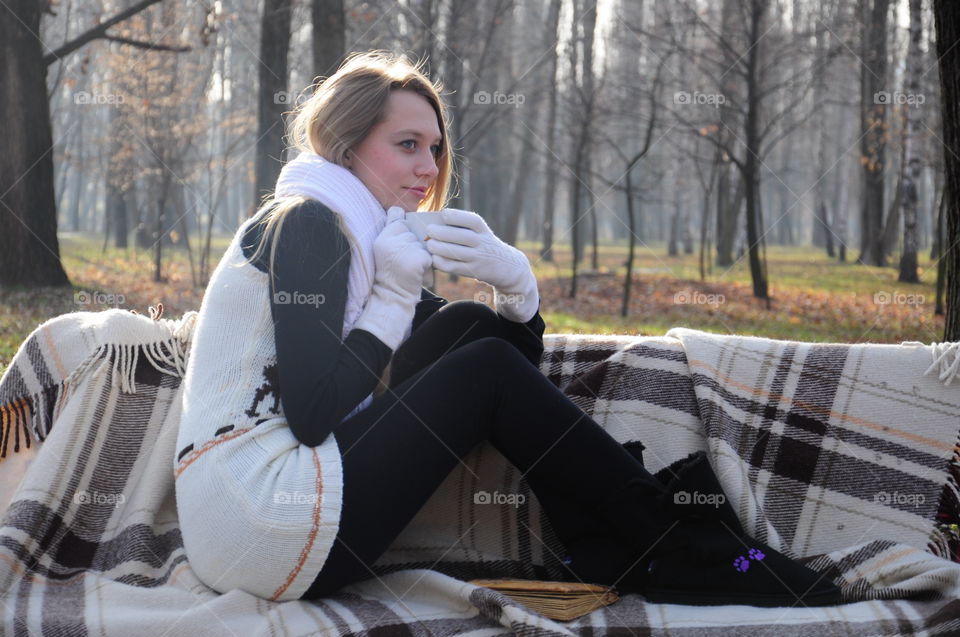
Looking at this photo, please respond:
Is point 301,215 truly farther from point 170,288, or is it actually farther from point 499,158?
point 499,158

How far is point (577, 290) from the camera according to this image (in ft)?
42.8

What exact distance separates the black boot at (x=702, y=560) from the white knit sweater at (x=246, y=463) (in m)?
0.72

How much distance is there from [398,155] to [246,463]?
37.0 inches

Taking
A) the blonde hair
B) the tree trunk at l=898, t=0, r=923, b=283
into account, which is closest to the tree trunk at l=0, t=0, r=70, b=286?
the blonde hair

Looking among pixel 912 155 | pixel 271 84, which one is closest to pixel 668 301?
pixel 912 155

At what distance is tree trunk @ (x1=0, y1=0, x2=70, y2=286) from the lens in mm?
7832

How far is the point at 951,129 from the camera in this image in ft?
12.7

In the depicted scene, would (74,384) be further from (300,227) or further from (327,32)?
(327,32)

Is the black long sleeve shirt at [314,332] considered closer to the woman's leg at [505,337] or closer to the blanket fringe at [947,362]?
the woman's leg at [505,337]

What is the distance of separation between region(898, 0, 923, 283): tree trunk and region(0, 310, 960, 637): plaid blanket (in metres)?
9.79

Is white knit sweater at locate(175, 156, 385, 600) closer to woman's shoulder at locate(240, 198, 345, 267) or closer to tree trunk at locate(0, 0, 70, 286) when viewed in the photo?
woman's shoulder at locate(240, 198, 345, 267)

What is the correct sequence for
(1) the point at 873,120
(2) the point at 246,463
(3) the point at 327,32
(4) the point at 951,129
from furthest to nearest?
(1) the point at 873,120 → (3) the point at 327,32 → (4) the point at 951,129 → (2) the point at 246,463

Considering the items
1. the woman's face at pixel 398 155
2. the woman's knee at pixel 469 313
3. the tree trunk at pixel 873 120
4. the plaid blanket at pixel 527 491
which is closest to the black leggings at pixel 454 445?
the plaid blanket at pixel 527 491

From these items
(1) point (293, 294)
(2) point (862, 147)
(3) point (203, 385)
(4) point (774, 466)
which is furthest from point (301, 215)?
(2) point (862, 147)
